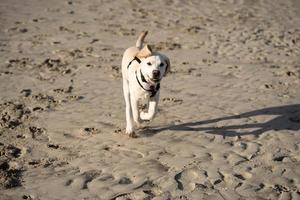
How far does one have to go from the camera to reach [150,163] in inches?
189

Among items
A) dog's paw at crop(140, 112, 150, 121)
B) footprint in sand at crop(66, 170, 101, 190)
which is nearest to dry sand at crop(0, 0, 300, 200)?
footprint in sand at crop(66, 170, 101, 190)

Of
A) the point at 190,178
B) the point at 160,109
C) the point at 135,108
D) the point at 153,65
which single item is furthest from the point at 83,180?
the point at 160,109

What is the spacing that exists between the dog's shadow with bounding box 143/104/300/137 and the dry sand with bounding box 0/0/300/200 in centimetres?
2

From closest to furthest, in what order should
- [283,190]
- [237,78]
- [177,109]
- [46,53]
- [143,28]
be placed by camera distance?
1. [283,190]
2. [177,109]
3. [237,78]
4. [46,53]
5. [143,28]

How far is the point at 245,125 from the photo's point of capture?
19.6 feet

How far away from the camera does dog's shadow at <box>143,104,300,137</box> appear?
226 inches

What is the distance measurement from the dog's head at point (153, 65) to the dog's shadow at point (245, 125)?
987 millimetres

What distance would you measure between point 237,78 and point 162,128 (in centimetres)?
278

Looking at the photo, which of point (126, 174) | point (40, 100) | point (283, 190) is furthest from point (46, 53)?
point (283, 190)

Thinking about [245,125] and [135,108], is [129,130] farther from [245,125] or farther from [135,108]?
[245,125]

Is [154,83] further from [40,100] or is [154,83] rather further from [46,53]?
[46,53]

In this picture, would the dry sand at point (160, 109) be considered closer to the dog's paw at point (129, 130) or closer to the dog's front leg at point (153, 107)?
the dog's paw at point (129, 130)

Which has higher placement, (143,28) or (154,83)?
(154,83)

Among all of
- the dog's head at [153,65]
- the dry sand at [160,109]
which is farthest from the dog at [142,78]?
the dry sand at [160,109]
